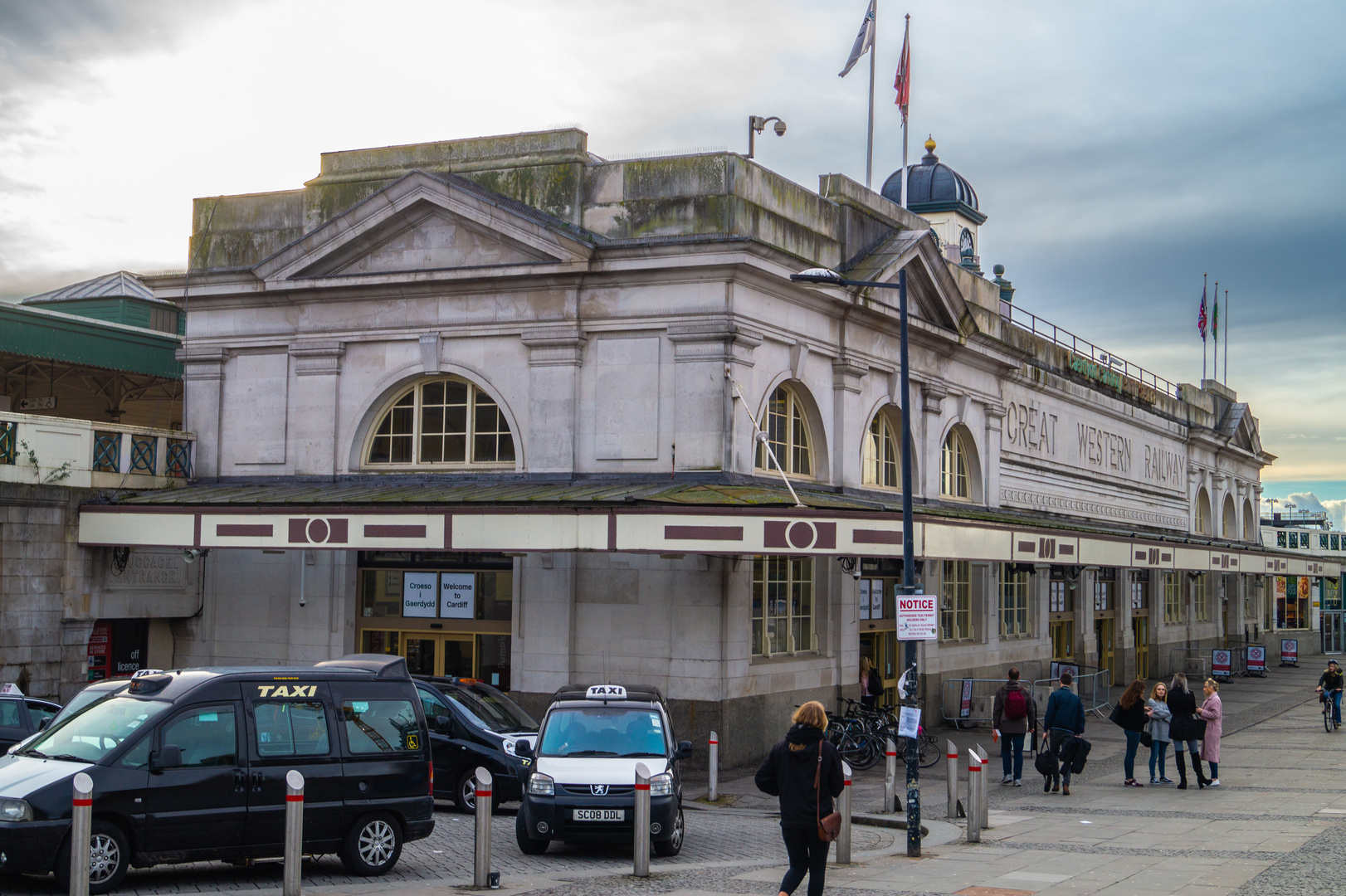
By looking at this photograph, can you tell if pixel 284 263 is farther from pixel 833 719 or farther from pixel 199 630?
pixel 833 719

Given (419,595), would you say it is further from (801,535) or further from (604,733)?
(604,733)

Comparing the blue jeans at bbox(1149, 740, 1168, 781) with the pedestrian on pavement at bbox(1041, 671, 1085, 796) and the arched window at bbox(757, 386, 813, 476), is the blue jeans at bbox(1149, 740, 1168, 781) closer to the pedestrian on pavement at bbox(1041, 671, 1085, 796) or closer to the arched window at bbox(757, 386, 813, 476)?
the pedestrian on pavement at bbox(1041, 671, 1085, 796)

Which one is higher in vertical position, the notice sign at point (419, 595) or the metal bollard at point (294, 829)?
the notice sign at point (419, 595)

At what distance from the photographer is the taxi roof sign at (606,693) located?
16.8 m

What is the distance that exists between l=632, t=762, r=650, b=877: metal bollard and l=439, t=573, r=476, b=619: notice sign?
1185 centimetres

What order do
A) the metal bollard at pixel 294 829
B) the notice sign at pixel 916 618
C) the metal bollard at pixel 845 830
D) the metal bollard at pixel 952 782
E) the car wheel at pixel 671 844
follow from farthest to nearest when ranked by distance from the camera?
1. the metal bollard at pixel 952 782
2. the notice sign at pixel 916 618
3. the car wheel at pixel 671 844
4. the metal bollard at pixel 845 830
5. the metal bollard at pixel 294 829

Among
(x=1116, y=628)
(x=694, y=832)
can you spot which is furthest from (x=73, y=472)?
(x=1116, y=628)

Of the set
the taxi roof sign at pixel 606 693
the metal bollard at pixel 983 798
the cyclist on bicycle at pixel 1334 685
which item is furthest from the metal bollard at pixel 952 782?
the cyclist on bicycle at pixel 1334 685

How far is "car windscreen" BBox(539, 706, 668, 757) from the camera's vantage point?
53.4 ft

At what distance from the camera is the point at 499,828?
59.3 feet

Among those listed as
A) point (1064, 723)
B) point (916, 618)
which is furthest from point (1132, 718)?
point (916, 618)

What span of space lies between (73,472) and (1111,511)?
33.4m

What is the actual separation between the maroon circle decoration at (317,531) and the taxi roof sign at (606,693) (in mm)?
8473

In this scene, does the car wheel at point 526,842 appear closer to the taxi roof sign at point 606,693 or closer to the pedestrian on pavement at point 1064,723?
the taxi roof sign at point 606,693
